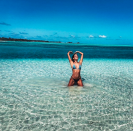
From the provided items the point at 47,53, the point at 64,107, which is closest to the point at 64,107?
the point at 64,107

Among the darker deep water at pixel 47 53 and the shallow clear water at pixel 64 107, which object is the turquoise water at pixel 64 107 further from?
the darker deep water at pixel 47 53

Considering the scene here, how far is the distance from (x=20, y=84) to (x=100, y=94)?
13.6ft

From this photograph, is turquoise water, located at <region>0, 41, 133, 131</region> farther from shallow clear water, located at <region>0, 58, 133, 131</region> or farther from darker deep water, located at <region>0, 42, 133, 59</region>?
darker deep water, located at <region>0, 42, 133, 59</region>

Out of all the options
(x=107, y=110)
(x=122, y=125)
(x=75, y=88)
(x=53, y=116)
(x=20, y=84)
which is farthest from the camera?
(x=20, y=84)

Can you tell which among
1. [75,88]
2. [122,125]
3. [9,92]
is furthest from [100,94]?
[9,92]

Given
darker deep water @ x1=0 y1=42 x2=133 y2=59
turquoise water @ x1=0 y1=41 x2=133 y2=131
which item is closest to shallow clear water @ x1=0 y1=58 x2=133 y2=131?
turquoise water @ x1=0 y1=41 x2=133 y2=131

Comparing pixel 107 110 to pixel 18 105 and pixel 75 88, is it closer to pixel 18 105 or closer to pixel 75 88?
pixel 75 88

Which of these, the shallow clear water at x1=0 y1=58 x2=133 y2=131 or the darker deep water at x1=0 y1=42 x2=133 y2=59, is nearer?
the shallow clear water at x1=0 y1=58 x2=133 y2=131

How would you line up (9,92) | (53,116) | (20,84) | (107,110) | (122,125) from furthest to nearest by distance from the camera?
(20,84), (9,92), (107,110), (53,116), (122,125)

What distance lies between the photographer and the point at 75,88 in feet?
23.2

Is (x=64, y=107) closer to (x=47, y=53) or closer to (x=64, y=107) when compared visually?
(x=64, y=107)

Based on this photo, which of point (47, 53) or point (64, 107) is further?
point (47, 53)

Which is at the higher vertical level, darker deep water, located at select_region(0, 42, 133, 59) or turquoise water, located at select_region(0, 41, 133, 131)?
darker deep water, located at select_region(0, 42, 133, 59)

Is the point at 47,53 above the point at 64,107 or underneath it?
above
